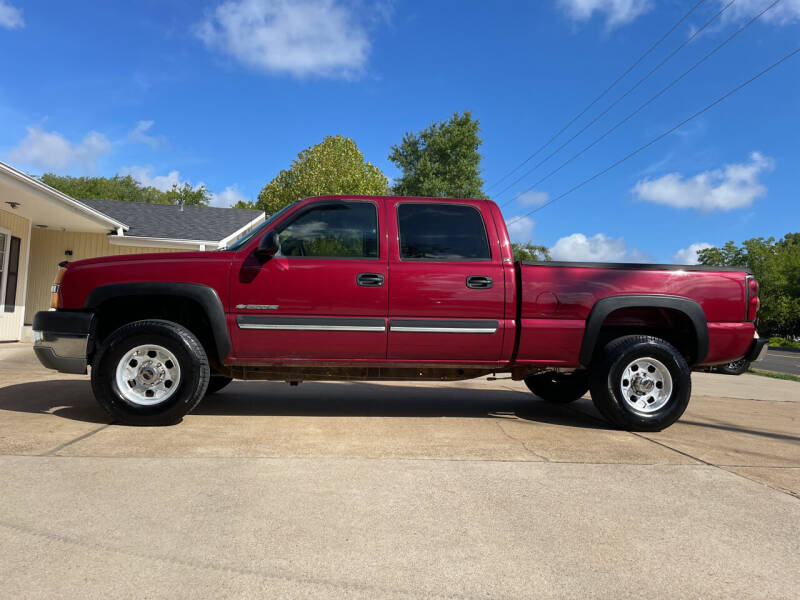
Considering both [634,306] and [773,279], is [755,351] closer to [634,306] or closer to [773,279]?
[634,306]

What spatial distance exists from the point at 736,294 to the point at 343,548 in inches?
171

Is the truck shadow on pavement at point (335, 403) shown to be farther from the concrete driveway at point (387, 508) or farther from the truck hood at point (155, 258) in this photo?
the truck hood at point (155, 258)

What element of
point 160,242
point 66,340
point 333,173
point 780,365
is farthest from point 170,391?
point 333,173

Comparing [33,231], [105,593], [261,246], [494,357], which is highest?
[33,231]

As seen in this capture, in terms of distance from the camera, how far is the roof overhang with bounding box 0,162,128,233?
388 inches

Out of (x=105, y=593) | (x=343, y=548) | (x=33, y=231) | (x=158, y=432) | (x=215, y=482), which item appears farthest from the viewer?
(x=33, y=231)

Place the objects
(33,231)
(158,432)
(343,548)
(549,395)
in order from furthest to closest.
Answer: (33,231)
(549,395)
(158,432)
(343,548)

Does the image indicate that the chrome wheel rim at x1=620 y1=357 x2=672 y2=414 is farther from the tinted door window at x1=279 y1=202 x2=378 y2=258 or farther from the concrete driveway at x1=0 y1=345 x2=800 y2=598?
the tinted door window at x1=279 y1=202 x2=378 y2=258

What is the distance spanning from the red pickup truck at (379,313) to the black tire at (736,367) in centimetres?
13

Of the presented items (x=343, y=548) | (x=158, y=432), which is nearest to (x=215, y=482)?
(x=343, y=548)

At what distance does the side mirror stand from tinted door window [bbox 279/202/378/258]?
0.16 m

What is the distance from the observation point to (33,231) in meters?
15.2

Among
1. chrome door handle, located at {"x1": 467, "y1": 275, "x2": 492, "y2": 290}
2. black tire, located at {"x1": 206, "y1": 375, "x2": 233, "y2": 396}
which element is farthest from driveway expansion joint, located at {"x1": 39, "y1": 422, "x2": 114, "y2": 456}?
chrome door handle, located at {"x1": 467, "y1": 275, "x2": 492, "y2": 290}

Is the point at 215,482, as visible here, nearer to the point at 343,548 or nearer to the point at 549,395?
the point at 343,548
